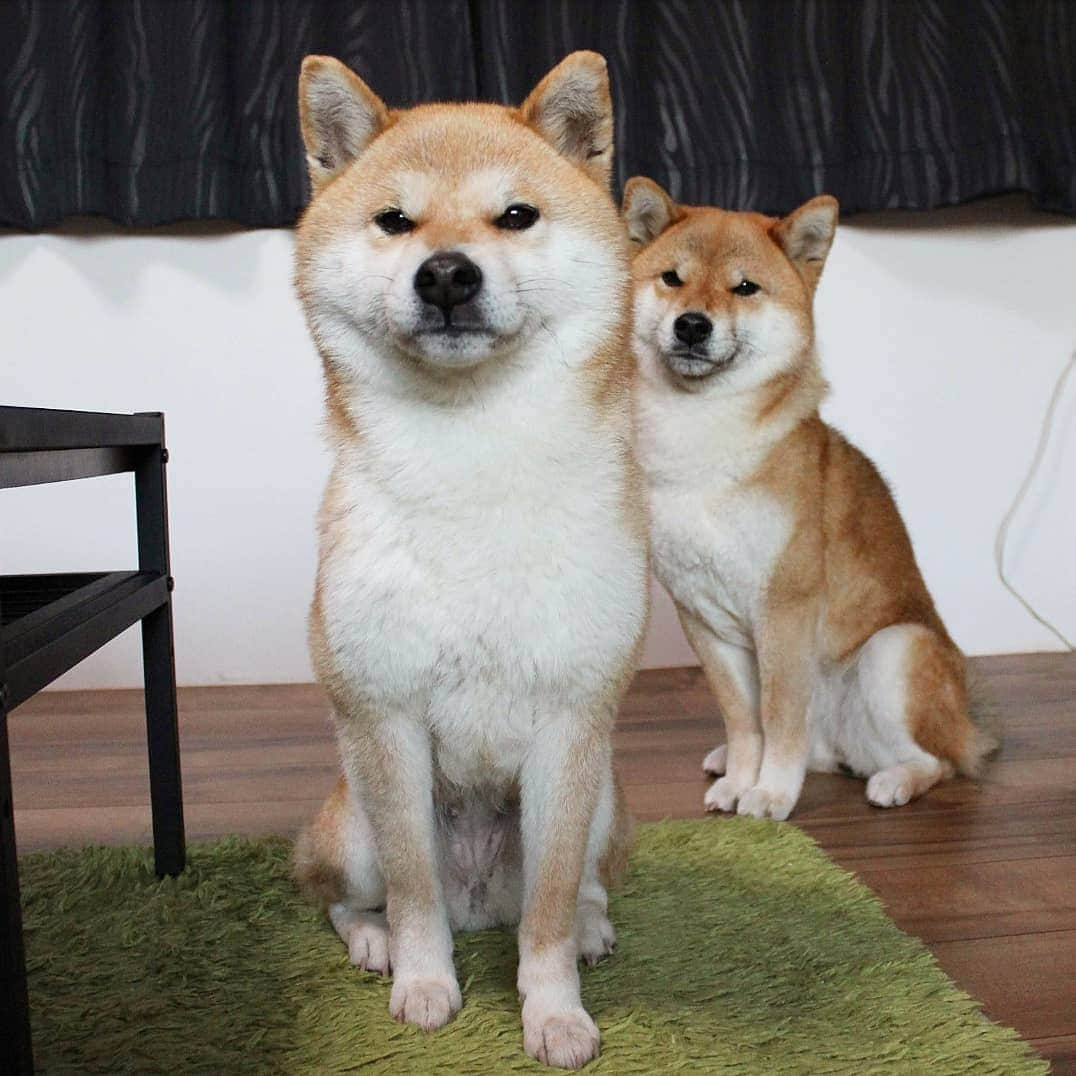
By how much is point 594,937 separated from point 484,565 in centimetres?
55

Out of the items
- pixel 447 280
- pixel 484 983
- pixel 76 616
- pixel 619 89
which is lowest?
pixel 484 983

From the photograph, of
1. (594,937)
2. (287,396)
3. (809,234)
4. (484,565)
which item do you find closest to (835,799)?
(594,937)

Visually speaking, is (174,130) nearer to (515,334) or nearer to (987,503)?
(515,334)

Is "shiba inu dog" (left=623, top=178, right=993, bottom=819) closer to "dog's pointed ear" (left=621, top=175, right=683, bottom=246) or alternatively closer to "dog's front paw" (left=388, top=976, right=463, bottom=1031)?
"dog's pointed ear" (left=621, top=175, right=683, bottom=246)

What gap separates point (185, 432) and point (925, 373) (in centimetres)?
194

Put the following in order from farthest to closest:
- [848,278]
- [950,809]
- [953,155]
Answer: [848,278] < [953,155] < [950,809]

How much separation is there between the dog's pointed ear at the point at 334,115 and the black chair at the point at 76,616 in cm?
42

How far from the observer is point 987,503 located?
314 cm

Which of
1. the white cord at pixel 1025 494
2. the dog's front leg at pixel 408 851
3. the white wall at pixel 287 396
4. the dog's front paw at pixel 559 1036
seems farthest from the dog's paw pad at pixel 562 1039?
the white cord at pixel 1025 494

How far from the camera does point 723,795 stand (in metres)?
2.08

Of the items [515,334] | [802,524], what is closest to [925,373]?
[802,524]

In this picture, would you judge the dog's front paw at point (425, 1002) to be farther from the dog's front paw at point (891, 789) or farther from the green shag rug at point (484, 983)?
the dog's front paw at point (891, 789)

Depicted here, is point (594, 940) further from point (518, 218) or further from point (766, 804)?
point (518, 218)

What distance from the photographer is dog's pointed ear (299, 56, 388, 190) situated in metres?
1.32
